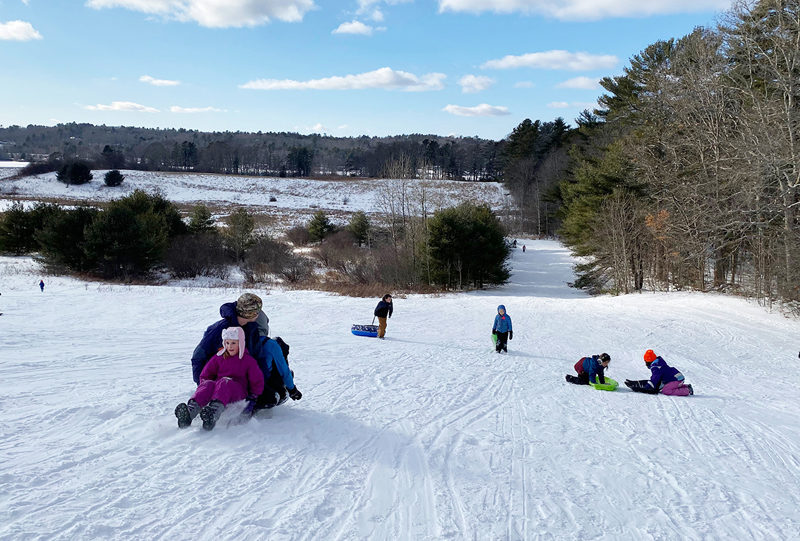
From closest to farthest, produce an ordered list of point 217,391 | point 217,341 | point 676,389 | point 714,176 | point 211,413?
point 211,413 < point 217,391 < point 217,341 < point 676,389 < point 714,176

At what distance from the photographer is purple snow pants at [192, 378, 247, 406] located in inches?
198

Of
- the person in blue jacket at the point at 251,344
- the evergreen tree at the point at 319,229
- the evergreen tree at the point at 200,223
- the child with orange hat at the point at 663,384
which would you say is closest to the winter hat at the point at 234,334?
the person in blue jacket at the point at 251,344

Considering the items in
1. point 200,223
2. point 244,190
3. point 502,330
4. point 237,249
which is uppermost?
point 244,190

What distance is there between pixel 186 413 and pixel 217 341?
79 centimetres

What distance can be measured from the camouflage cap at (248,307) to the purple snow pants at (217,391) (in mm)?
693

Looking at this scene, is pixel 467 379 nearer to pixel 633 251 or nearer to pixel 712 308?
pixel 712 308

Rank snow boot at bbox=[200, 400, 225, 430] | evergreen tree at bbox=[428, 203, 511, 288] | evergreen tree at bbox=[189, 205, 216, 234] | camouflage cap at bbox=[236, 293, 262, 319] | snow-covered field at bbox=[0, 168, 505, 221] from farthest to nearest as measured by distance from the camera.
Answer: snow-covered field at bbox=[0, 168, 505, 221] → evergreen tree at bbox=[189, 205, 216, 234] → evergreen tree at bbox=[428, 203, 511, 288] → camouflage cap at bbox=[236, 293, 262, 319] → snow boot at bbox=[200, 400, 225, 430]

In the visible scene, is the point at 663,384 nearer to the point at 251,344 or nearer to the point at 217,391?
the point at 251,344

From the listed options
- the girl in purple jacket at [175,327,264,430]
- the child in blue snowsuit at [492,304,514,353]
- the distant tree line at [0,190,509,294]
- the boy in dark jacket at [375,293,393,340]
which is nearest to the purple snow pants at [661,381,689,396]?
the child in blue snowsuit at [492,304,514,353]

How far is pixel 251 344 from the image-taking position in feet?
17.7

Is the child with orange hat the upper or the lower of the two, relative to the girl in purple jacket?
lower

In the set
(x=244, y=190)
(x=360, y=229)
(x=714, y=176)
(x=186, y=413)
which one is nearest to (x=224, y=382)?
(x=186, y=413)

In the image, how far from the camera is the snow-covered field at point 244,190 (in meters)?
76.4

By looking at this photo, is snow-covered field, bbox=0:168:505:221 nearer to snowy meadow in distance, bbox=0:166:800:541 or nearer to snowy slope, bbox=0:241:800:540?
snowy meadow in distance, bbox=0:166:800:541
